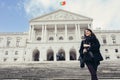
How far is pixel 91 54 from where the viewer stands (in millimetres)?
6574

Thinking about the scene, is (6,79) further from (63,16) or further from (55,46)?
(63,16)

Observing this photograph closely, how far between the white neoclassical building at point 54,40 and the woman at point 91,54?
43.1 metres

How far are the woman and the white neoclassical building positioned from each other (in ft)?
142

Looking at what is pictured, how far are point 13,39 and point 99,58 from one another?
60.9m

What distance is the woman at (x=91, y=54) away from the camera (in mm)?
6470

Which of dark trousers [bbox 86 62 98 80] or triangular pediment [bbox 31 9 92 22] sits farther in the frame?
triangular pediment [bbox 31 9 92 22]

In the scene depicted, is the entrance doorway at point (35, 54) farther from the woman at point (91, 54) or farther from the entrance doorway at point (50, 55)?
the woman at point (91, 54)

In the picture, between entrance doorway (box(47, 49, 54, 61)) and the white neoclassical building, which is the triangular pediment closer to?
the white neoclassical building

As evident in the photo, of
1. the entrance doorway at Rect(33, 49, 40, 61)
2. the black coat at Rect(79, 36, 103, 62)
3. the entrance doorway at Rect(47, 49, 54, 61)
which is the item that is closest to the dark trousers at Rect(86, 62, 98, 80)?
the black coat at Rect(79, 36, 103, 62)

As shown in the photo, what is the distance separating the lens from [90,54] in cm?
658

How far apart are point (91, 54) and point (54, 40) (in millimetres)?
48852

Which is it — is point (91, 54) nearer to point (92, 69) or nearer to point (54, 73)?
point (92, 69)

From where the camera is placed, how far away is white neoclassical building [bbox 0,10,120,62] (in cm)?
5197

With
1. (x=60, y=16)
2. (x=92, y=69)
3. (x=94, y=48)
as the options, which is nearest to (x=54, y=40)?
(x=60, y=16)
